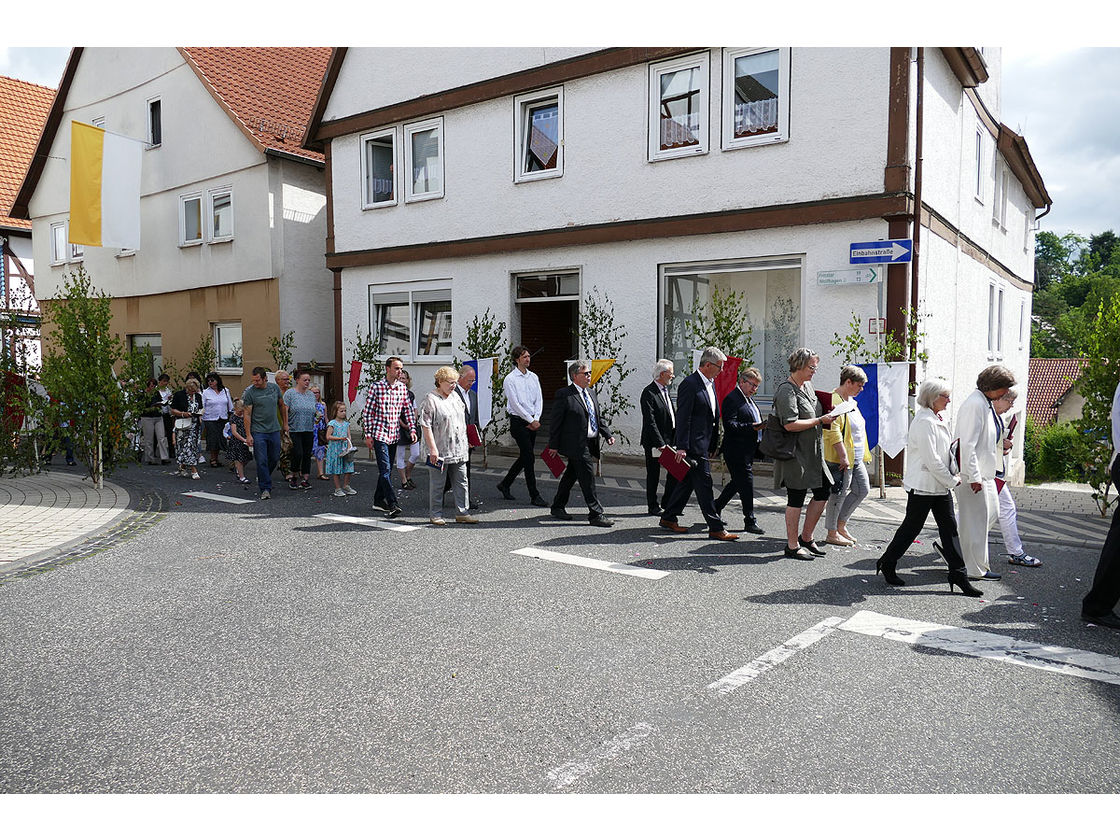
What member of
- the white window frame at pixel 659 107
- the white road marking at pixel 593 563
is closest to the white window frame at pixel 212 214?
the white window frame at pixel 659 107

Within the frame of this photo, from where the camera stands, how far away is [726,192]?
524 inches

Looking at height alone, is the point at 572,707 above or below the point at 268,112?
below

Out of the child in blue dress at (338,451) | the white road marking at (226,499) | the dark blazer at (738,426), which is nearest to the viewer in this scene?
the dark blazer at (738,426)

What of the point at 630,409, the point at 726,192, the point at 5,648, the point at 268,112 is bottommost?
the point at 5,648

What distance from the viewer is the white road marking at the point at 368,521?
30.6 feet

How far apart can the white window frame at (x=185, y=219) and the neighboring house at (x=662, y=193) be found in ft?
13.3

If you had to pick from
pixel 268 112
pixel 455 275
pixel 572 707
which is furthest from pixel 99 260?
pixel 572 707

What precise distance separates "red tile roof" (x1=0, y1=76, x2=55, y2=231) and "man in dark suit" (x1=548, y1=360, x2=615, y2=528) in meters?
26.1

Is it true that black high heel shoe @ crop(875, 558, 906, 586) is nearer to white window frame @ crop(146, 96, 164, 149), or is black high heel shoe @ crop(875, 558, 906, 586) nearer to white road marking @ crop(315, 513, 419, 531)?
white road marking @ crop(315, 513, 419, 531)

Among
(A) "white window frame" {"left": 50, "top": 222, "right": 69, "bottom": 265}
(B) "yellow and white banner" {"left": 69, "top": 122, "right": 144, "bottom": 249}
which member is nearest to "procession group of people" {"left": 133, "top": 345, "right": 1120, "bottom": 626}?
(B) "yellow and white banner" {"left": 69, "top": 122, "right": 144, "bottom": 249}

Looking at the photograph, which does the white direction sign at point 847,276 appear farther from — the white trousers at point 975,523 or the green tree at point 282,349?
the green tree at point 282,349

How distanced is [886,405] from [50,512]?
10.2 m

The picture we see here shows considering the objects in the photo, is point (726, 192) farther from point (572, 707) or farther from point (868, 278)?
point (572, 707)

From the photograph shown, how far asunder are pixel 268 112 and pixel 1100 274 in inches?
3701
